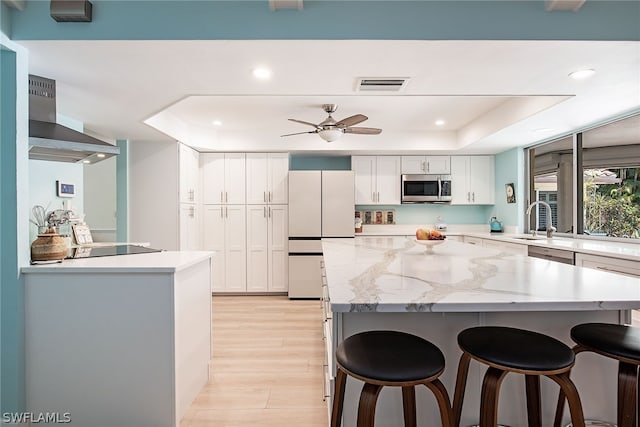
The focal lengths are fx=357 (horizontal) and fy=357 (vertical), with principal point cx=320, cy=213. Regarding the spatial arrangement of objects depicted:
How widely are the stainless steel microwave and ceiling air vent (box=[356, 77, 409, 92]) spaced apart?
2824mm

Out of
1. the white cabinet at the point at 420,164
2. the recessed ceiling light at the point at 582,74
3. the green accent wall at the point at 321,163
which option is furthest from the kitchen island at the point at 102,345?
the white cabinet at the point at 420,164

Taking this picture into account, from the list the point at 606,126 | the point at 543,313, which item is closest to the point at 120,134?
the point at 543,313

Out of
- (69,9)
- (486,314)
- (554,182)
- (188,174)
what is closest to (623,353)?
(486,314)

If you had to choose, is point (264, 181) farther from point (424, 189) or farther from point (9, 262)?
point (9, 262)

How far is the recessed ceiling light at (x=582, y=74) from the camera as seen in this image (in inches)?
90.8

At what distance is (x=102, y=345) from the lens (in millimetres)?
1912

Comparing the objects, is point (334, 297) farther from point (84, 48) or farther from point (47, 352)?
point (84, 48)

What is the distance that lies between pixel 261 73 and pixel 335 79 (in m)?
0.49

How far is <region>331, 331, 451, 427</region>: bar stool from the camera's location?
1.06m

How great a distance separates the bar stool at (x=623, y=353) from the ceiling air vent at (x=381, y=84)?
1.78m

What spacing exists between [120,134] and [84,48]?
83.6 inches

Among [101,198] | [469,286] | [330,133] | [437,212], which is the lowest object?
[469,286]

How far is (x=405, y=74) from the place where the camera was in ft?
7.65

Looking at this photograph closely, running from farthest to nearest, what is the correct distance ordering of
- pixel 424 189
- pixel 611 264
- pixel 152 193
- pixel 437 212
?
pixel 437 212
pixel 424 189
pixel 152 193
pixel 611 264
